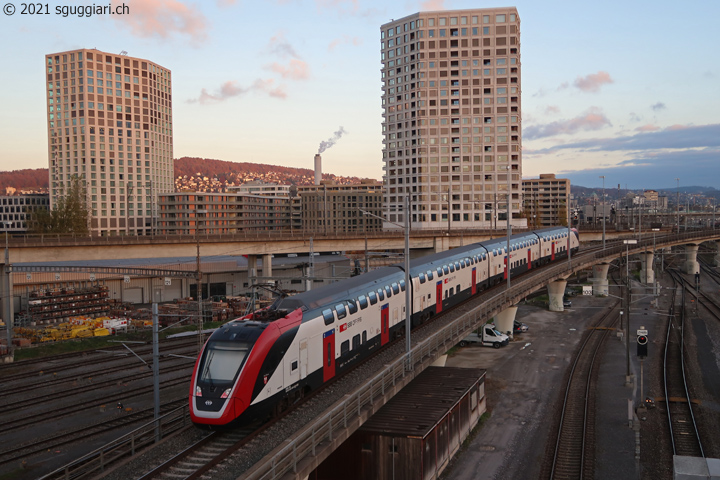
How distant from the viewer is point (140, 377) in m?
37.4

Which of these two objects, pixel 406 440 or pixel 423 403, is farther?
pixel 423 403

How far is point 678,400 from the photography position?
3462cm

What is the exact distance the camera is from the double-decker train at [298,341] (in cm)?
1723

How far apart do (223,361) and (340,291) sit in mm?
7317

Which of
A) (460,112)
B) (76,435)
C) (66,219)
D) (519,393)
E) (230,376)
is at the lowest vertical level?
(519,393)

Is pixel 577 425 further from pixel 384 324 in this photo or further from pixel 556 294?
pixel 556 294

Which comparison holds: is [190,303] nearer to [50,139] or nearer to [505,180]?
[505,180]

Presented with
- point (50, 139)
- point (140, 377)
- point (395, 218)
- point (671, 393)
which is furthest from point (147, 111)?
point (671, 393)

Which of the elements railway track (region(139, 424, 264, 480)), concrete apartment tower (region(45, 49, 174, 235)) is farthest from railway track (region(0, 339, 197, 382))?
concrete apartment tower (region(45, 49, 174, 235))

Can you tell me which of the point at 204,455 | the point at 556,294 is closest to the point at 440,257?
the point at 204,455

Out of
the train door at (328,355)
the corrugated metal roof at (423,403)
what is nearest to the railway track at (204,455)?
the train door at (328,355)

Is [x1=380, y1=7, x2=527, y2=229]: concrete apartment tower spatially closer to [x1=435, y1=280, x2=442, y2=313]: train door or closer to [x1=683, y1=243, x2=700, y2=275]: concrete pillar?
[x1=683, y1=243, x2=700, y2=275]: concrete pillar

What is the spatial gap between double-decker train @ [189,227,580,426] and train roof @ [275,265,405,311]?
0.04 meters

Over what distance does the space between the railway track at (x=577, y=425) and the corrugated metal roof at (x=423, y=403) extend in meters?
4.85
